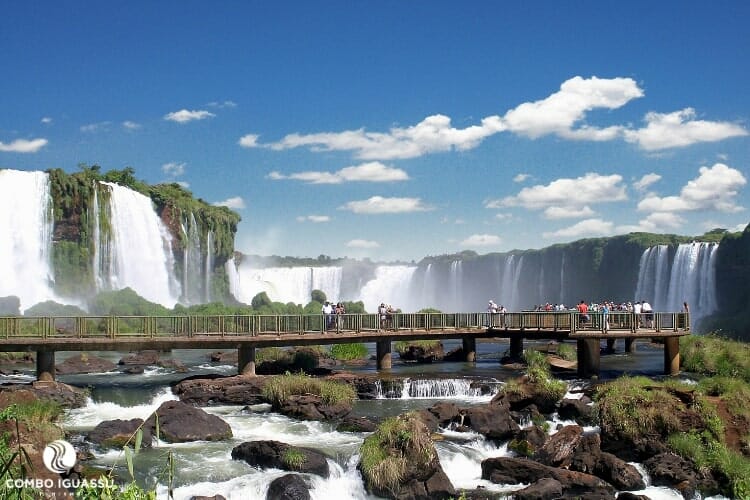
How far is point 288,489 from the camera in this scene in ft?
54.1

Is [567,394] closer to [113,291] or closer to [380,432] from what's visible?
[380,432]

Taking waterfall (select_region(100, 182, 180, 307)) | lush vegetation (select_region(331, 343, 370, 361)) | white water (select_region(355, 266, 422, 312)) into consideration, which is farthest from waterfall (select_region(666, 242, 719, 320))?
waterfall (select_region(100, 182, 180, 307))

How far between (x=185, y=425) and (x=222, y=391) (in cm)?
589

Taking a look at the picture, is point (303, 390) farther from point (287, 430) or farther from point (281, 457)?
point (281, 457)

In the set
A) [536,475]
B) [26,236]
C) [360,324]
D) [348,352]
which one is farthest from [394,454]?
[26,236]

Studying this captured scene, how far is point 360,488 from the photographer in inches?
693

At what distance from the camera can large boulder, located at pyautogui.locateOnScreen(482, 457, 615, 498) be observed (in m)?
17.5

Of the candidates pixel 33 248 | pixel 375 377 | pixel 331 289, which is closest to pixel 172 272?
pixel 33 248

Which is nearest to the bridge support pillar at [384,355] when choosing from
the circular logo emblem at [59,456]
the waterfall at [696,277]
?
the circular logo emblem at [59,456]

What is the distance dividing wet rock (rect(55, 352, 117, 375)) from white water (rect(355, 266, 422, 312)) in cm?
6638

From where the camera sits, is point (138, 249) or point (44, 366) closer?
point (44, 366)

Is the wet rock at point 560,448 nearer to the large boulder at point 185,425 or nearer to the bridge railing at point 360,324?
the large boulder at point 185,425

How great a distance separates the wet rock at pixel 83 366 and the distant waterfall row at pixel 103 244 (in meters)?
29.5

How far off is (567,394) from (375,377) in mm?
7423
